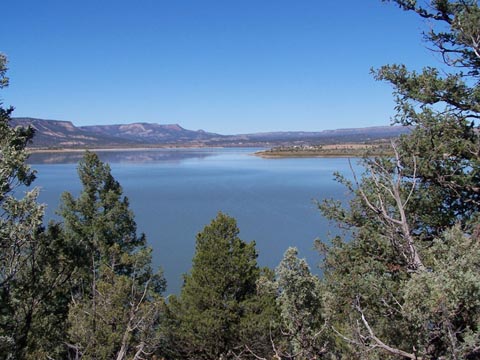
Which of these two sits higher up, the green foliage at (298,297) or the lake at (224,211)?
the green foliage at (298,297)

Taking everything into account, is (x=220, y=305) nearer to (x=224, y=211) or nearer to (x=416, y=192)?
(x=416, y=192)

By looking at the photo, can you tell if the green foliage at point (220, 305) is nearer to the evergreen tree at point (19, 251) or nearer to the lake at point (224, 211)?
the lake at point (224, 211)

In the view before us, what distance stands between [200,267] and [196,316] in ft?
4.33

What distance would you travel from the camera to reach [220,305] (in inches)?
452

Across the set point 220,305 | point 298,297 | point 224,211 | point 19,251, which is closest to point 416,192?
point 298,297

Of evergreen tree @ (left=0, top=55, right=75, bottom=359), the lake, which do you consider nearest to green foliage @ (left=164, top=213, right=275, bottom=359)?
the lake

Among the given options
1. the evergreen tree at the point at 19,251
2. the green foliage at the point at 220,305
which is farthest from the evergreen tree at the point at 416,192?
the green foliage at the point at 220,305

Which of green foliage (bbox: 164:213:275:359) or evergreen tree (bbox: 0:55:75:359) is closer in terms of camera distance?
evergreen tree (bbox: 0:55:75:359)

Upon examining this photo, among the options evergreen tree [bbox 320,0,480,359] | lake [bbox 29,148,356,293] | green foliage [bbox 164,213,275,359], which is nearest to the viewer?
evergreen tree [bbox 320,0,480,359]

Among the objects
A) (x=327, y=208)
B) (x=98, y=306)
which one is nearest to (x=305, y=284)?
(x=327, y=208)

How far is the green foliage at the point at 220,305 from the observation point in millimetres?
11117

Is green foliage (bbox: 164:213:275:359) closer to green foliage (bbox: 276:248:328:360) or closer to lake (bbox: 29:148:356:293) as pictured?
lake (bbox: 29:148:356:293)

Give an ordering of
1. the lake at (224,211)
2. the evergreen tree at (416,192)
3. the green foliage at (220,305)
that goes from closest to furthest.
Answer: the evergreen tree at (416,192)
the green foliage at (220,305)
the lake at (224,211)

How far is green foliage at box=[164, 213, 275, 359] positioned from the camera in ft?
36.5
